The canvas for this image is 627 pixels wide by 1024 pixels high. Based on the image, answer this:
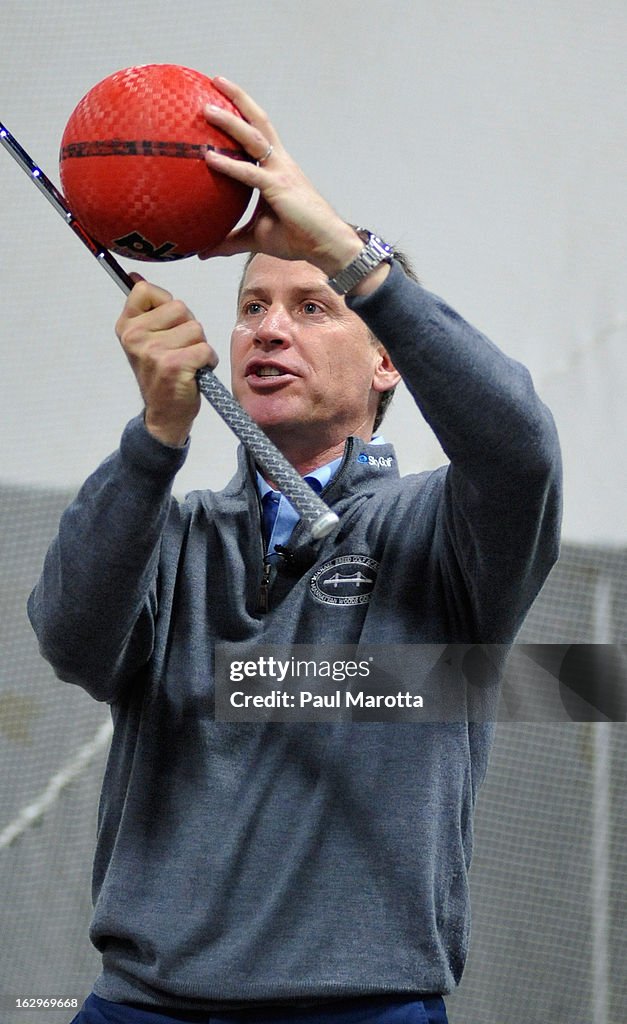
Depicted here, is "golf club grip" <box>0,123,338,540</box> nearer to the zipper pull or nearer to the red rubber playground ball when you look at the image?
the red rubber playground ball

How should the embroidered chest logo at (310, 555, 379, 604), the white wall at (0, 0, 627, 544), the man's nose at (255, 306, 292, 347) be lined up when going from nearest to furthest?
the embroidered chest logo at (310, 555, 379, 604) → the man's nose at (255, 306, 292, 347) → the white wall at (0, 0, 627, 544)

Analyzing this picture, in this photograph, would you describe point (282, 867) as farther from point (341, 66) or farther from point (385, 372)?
point (341, 66)

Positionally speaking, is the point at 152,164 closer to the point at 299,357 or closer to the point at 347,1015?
the point at 299,357

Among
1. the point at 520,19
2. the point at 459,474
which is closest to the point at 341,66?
the point at 520,19

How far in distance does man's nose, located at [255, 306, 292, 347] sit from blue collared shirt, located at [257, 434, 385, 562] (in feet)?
0.37

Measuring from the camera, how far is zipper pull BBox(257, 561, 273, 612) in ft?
3.15

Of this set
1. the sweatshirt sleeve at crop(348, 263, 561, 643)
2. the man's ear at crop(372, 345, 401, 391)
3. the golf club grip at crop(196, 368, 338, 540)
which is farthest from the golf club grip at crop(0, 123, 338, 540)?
the man's ear at crop(372, 345, 401, 391)

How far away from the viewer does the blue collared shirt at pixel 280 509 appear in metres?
1.00

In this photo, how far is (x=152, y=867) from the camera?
91 cm

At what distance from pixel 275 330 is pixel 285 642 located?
280 mm

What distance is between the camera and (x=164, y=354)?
83 centimetres

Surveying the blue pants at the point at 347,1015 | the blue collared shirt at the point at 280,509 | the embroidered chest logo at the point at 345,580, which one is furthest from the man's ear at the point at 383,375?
the blue pants at the point at 347,1015

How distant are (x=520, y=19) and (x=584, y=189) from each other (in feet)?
0.94

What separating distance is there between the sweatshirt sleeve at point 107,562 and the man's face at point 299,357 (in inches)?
7.7
